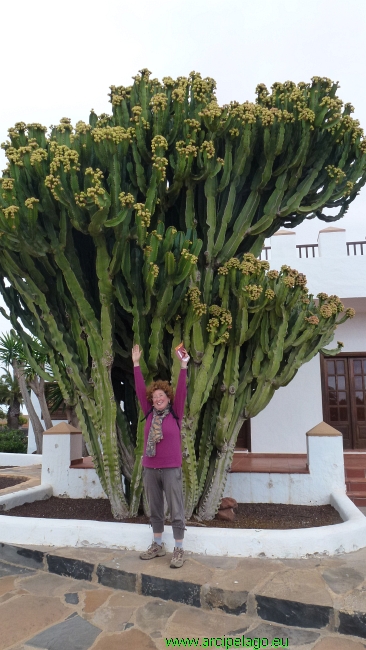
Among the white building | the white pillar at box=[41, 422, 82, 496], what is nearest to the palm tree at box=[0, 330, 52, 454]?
→ the white pillar at box=[41, 422, 82, 496]

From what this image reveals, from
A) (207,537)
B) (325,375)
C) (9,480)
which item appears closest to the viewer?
(207,537)

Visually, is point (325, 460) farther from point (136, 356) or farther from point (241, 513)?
point (136, 356)

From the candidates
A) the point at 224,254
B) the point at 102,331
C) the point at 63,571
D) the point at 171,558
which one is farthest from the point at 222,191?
the point at 63,571

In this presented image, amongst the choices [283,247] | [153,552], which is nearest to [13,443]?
[283,247]

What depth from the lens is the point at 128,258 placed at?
169 inches

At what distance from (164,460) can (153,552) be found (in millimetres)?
780

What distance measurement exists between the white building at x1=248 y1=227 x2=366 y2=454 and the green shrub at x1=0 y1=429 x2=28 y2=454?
8380mm

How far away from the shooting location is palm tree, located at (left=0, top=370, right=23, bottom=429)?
20.3 m

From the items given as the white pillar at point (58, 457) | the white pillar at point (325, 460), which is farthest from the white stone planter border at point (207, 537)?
the white pillar at point (58, 457)

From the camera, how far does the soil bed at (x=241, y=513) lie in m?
4.67

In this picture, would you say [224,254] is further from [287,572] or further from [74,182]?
[287,572]

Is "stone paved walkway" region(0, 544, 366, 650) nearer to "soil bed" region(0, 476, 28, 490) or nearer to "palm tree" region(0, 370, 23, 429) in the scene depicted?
"soil bed" region(0, 476, 28, 490)

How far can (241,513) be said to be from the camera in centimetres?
516

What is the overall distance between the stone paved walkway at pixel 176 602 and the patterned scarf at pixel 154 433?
0.87 meters
